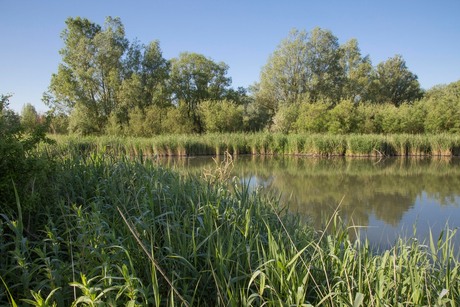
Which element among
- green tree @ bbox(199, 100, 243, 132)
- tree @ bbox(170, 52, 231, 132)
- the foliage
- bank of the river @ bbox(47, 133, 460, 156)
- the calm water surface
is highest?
tree @ bbox(170, 52, 231, 132)

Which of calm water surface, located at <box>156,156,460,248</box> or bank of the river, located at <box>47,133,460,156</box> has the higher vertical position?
bank of the river, located at <box>47,133,460,156</box>

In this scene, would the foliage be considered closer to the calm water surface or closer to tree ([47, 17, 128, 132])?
the calm water surface

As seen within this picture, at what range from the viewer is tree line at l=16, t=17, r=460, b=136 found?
26.4 m

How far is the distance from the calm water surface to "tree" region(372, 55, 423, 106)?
30.8 meters

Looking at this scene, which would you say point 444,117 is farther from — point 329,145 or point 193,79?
point 193,79

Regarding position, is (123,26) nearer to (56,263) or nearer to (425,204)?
(425,204)

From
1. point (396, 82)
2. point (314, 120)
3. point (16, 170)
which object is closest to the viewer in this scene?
point (16, 170)

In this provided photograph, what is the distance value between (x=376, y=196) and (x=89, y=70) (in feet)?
80.3

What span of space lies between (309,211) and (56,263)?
17.0 feet

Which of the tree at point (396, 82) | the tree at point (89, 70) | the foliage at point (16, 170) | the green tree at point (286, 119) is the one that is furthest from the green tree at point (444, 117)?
the foliage at point (16, 170)

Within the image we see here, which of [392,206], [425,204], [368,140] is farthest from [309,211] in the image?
[368,140]

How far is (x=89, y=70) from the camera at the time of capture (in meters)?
27.0

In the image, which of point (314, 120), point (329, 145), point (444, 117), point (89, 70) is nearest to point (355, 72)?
A: point (444, 117)

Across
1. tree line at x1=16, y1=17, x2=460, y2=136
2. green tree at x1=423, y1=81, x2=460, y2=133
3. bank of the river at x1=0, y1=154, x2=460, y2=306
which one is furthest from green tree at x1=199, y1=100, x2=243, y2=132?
bank of the river at x1=0, y1=154, x2=460, y2=306
